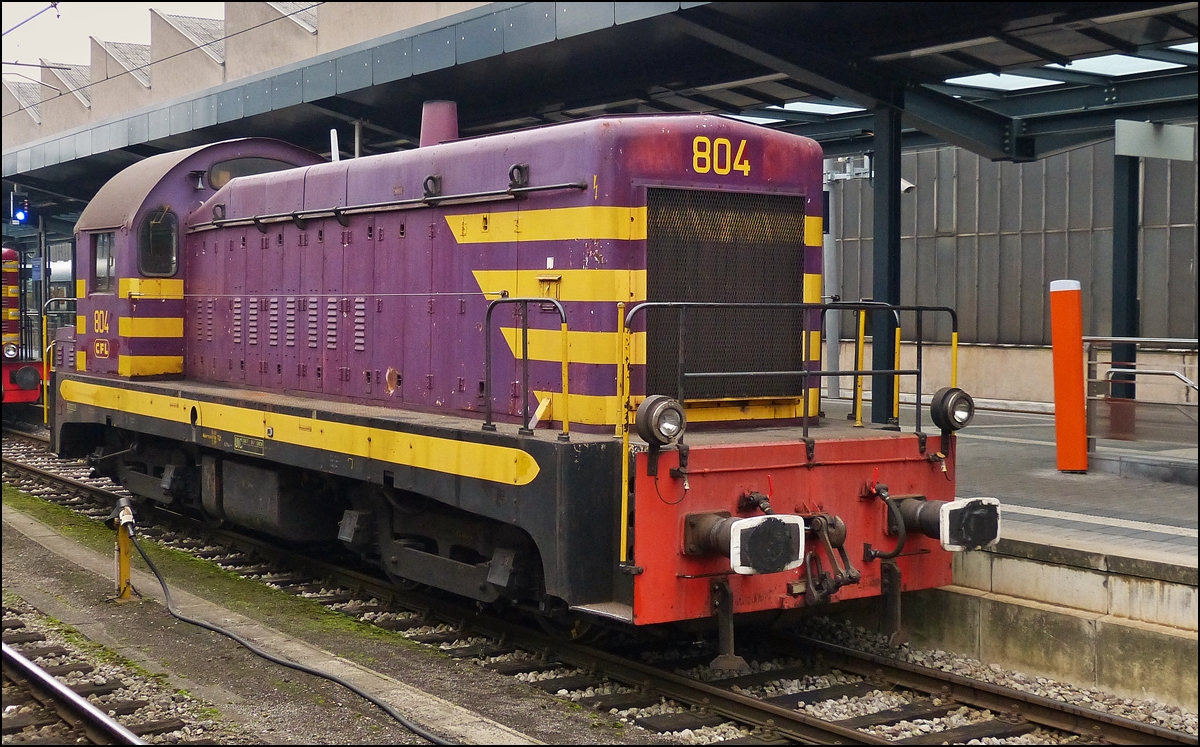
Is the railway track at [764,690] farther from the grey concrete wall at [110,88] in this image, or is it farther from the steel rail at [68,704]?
the grey concrete wall at [110,88]

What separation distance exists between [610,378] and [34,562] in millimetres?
5355

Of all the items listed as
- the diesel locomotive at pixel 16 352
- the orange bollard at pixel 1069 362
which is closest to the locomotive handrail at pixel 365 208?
the orange bollard at pixel 1069 362

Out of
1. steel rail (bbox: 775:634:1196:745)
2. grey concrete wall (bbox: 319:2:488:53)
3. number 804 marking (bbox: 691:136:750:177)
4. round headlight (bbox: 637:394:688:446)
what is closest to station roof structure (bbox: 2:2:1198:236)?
grey concrete wall (bbox: 319:2:488:53)

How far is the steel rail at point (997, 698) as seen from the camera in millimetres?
4984

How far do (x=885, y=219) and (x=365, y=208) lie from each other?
538cm

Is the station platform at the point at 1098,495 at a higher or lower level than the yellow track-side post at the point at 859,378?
lower

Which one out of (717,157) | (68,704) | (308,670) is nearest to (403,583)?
(308,670)

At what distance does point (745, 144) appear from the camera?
20.2 ft

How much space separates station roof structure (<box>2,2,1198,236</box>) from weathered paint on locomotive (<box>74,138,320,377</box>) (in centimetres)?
223

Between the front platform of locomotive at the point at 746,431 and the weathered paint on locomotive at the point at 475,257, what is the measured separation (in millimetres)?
29

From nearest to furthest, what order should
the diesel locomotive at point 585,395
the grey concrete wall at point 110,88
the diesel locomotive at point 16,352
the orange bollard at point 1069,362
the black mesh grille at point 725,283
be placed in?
the diesel locomotive at point 585,395, the black mesh grille at point 725,283, the orange bollard at point 1069,362, the diesel locomotive at point 16,352, the grey concrete wall at point 110,88

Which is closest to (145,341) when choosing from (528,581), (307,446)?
(307,446)

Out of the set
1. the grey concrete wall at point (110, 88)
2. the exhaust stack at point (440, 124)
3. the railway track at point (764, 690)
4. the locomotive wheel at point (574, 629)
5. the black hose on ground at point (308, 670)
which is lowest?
the railway track at point (764, 690)

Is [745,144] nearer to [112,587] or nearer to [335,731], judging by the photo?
[335,731]
